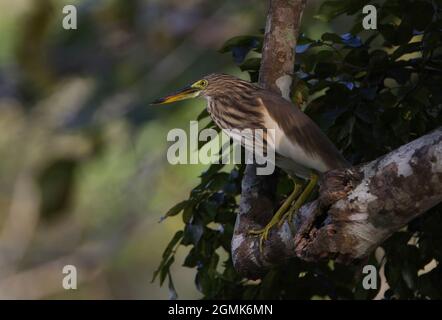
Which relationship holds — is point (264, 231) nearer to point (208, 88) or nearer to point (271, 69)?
point (271, 69)

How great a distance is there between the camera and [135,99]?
2.46m

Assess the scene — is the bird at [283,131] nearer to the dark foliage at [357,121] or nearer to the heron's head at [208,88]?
the heron's head at [208,88]

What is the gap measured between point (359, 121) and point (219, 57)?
112cm

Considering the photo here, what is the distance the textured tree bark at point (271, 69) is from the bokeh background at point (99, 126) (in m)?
0.34

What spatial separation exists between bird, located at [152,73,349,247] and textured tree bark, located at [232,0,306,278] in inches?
1.8

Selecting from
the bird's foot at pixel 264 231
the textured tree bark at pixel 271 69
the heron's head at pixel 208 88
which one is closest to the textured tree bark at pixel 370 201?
the bird's foot at pixel 264 231

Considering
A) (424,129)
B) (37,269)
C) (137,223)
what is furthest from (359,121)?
(37,269)

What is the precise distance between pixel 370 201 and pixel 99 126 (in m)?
0.61

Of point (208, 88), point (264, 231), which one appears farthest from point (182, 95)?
point (264, 231)

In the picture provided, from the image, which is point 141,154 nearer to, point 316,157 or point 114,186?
point 114,186

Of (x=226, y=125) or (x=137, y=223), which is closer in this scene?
(x=226, y=125)

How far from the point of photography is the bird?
239 cm

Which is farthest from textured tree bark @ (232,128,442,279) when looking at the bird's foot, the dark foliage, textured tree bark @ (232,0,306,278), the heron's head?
the heron's head

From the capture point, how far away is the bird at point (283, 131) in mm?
2389
